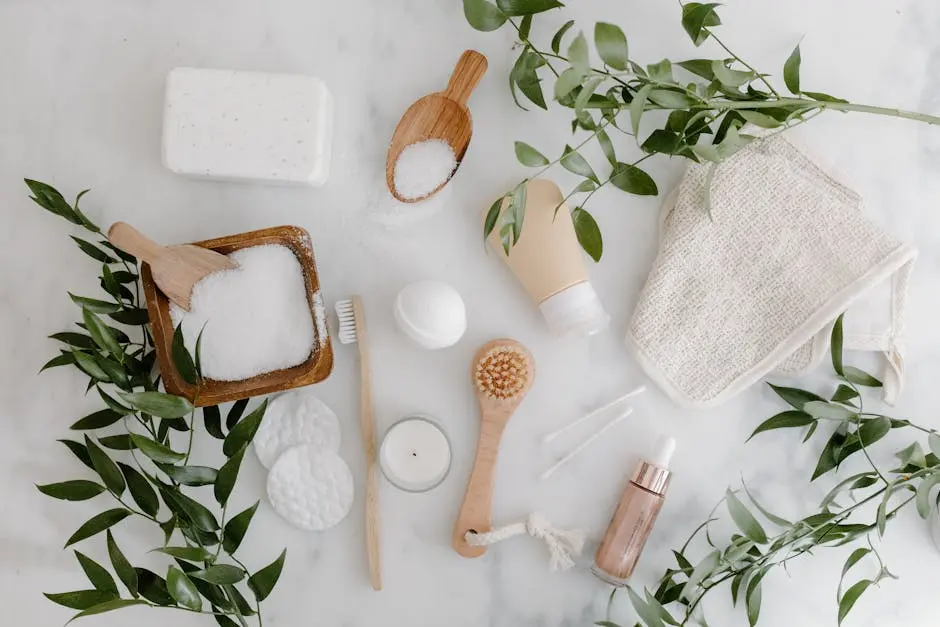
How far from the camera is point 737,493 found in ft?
2.89

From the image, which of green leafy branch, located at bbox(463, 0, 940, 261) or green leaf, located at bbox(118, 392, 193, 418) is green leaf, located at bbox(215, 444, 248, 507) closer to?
green leaf, located at bbox(118, 392, 193, 418)

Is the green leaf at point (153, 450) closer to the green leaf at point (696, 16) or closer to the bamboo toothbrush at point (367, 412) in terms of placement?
the bamboo toothbrush at point (367, 412)

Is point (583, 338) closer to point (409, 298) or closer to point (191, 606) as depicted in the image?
point (409, 298)

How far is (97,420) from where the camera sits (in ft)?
2.75

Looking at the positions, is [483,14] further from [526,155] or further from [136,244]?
[136,244]

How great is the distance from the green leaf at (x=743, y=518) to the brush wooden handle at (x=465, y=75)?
48 centimetres

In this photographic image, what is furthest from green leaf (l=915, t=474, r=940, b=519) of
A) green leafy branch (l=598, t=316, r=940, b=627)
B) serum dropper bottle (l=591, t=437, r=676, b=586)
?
serum dropper bottle (l=591, t=437, r=676, b=586)

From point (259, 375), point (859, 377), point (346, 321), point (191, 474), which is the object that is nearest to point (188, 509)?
point (191, 474)

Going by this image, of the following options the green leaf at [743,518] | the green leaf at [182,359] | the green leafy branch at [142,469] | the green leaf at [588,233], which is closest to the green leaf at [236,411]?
the green leafy branch at [142,469]

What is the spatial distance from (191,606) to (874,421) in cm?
67

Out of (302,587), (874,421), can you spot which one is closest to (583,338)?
(874,421)

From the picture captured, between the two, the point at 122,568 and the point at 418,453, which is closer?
the point at 122,568

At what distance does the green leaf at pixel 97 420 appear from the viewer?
84 centimetres

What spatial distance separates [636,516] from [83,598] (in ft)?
1.78
